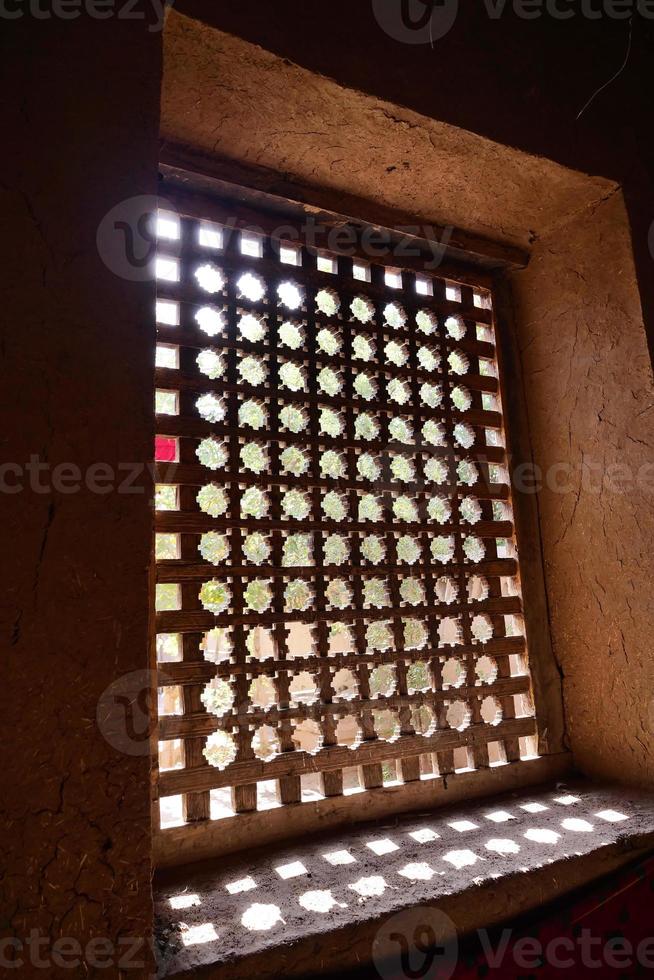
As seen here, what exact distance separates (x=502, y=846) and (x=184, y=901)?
747 millimetres

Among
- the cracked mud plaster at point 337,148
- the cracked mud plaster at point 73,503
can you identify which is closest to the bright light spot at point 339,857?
the cracked mud plaster at point 73,503

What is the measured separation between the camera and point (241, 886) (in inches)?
53.6

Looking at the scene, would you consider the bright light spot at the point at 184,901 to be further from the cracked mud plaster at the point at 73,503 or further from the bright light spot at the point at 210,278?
the bright light spot at the point at 210,278

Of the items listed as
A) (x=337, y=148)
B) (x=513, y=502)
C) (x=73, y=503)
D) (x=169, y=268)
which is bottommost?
(x=73, y=503)

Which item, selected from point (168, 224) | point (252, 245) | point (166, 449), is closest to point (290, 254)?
point (252, 245)

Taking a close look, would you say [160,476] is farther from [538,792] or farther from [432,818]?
[538,792]

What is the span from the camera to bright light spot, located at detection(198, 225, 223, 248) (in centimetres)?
182

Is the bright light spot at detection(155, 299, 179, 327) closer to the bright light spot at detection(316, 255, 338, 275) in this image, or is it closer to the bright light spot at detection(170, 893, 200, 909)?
the bright light spot at detection(316, 255, 338, 275)

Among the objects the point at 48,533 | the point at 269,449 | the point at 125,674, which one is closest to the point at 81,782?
the point at 125,674

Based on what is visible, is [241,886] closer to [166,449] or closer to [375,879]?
[375,879]

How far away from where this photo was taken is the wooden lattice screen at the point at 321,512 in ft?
5.23

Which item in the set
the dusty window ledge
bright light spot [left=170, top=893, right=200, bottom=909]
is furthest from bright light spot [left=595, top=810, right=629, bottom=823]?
bright light spot [left=170, top=893, right=200, bottom=909]

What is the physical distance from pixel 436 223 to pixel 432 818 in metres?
1.81

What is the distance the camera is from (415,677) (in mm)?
6047
